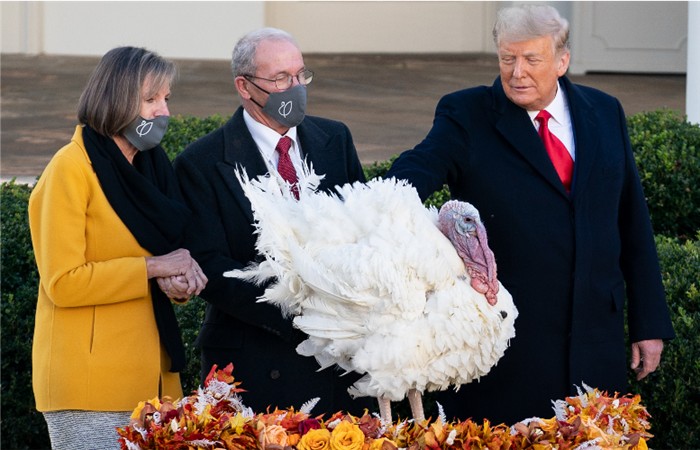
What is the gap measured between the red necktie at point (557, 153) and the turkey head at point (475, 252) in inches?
28.4

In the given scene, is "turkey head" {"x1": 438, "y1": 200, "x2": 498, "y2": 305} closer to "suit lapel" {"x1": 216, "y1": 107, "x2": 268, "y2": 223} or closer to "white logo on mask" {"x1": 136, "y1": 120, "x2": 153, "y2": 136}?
"suit lapel" {"x1": 216, "y1": 107, "x2": 268, "y2": 223}

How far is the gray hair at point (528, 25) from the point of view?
355 centimetres

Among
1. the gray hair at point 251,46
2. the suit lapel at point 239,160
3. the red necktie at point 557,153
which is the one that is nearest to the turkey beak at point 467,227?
the red necktie at point 557,153

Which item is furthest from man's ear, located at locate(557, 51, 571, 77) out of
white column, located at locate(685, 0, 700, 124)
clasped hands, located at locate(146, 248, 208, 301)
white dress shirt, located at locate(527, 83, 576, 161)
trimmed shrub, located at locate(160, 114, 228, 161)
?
white column, located at locate(685, 0, 700, 124)

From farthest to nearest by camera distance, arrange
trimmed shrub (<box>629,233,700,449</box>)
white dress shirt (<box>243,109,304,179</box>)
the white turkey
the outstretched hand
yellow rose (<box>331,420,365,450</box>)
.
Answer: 1. trimmed shrub (<box>629,233,700,449</box>)
2. the outstretched hand
3. white dress shirt (<box>243,109,304,179</box>)
4. the white turkey
5. yellow rose (<box>331,420,365,450</box>)

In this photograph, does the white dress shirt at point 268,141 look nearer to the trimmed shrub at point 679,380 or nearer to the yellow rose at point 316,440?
the yellow rose at point 316,440

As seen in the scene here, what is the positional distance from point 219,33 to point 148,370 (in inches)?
419

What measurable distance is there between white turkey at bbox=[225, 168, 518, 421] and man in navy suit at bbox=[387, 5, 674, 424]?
47 centimetres

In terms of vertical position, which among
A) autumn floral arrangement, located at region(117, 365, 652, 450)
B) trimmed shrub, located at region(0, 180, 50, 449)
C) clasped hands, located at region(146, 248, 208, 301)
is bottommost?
trimmed shrub, located at region(0, 180, 50, 449)

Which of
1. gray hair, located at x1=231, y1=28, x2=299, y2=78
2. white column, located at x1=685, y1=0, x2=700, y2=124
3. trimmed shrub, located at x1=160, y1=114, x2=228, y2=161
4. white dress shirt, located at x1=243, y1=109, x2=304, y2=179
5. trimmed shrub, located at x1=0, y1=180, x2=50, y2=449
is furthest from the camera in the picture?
white column, located at x1=685, y1=0, x2=700, y2=124

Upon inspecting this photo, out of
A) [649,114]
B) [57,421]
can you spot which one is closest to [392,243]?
[57,421]

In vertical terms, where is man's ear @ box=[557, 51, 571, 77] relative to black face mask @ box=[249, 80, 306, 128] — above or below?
above

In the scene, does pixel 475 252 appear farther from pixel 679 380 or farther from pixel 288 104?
pixel 679 380

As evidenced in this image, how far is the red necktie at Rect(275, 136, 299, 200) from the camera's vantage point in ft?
12.2
